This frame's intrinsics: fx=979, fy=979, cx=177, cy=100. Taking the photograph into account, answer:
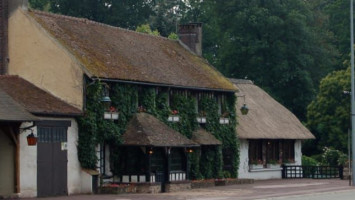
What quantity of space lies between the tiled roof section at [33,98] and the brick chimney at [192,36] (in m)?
17.9

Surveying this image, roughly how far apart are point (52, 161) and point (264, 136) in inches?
877

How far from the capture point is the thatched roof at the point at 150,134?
46812 mm

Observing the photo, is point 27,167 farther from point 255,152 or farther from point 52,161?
point 255,152

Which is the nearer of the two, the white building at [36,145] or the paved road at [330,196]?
the white building at [36,145]

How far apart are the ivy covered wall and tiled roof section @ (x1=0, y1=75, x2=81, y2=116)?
1.37 meters

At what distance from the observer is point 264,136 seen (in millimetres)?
62688

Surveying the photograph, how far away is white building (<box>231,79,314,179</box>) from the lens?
62.4 metres

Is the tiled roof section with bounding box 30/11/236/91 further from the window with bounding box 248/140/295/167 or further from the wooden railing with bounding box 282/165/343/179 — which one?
the wooden railing with bounding box 282/165/343/179

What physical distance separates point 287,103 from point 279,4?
893cm

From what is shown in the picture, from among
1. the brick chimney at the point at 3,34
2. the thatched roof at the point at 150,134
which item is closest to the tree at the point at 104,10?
the thatched roof at the point at 150,134

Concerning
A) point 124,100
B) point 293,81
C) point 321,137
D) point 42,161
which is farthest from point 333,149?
point 42,161

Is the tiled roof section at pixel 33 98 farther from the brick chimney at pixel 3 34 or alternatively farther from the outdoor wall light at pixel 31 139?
the brick chimney at pixel 3 34

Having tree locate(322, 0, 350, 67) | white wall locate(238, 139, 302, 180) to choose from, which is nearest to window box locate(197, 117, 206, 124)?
white wall locate(238, 139, 302, 180)

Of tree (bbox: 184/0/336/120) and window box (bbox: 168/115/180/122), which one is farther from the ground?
tree (bbox: 184/0/336/120)
